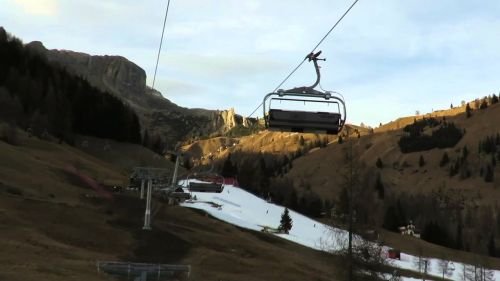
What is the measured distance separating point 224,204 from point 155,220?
59837 millimetres

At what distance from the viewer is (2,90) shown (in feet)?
433

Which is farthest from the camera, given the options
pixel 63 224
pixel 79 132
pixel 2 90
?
pixel 79 132

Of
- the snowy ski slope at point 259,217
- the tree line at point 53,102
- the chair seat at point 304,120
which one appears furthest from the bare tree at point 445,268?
the chair seat at point 304,120

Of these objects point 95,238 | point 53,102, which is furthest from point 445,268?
point 53,102

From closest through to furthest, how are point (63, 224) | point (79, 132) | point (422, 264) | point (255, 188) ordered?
point (63, 224) < point (422, 264) < point (79, 132) < point (255, 188)

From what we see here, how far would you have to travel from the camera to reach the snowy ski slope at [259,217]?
95688 millimetres

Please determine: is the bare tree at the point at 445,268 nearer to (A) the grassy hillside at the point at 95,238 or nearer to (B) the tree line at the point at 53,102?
(A) the grassy hillside at the point at 95,238

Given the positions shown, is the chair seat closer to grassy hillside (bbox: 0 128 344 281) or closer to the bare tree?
grassy hillside (bbox: 0 128 344 281)

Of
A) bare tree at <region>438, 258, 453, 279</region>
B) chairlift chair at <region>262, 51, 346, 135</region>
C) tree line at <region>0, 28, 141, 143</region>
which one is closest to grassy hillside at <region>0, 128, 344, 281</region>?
chairlift chair at <region>262, 51, 346, 135</region>

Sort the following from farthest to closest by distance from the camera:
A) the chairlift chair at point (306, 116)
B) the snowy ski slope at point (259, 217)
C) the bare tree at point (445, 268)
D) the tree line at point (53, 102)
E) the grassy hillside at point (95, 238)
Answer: the tree line at point (53, 102) < the bare tree at point (445, 268) < the snowy ski slope at point (259, 217) < the grassy hillside at point (95, 238) < the chairlift chair at point (306, 116)

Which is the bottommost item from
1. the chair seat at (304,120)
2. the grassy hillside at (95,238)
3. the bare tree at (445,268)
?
the bare tree at (445,268)

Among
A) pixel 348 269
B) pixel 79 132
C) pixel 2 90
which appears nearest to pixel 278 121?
pixel 348 269

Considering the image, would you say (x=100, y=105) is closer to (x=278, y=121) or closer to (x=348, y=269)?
(x=348, y=269)

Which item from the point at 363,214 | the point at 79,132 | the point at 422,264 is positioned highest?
the point at 79,132
